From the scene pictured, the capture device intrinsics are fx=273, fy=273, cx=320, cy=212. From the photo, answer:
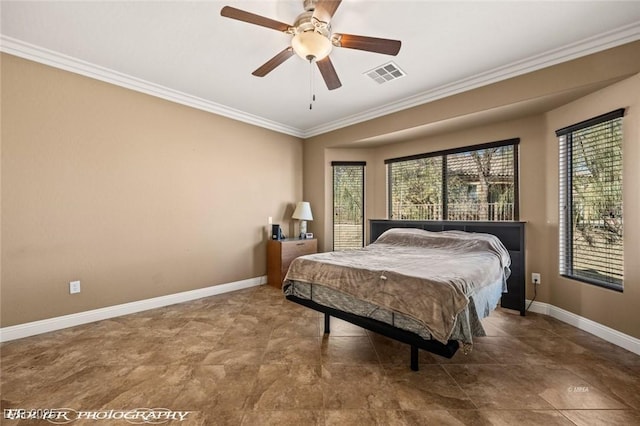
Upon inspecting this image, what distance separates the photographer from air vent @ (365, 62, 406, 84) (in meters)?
3.08

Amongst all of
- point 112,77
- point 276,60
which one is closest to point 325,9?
point 276,60

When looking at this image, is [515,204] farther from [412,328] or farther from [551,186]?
[412,328]

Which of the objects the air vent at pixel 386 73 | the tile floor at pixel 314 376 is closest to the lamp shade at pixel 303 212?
the tile floor at pixel 314 376

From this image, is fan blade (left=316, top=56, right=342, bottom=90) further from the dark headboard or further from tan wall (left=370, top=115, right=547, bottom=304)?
the dark headboard

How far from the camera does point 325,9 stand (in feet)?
6.15

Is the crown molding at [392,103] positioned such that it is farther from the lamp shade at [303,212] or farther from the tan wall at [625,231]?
the lamp shade at [303,212]

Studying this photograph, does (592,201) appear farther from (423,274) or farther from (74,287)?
(74,287)

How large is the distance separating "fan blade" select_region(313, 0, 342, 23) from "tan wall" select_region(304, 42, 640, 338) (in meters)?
2.30

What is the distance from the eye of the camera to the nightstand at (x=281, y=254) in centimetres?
450

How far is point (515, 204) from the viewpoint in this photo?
3615 mm

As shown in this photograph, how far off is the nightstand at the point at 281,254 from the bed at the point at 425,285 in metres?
1.57

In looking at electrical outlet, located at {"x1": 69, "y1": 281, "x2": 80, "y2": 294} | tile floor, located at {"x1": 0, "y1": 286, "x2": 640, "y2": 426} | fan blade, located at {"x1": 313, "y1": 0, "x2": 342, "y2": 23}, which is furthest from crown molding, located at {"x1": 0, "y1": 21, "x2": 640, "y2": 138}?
tile floor, located at {"x1": 0, "y1": 286, "x2": 640, "y2": 426}

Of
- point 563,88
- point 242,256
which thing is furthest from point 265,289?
point 563,88

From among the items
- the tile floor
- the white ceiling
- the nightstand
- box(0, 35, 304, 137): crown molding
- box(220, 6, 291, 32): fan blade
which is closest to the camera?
the tile floor
